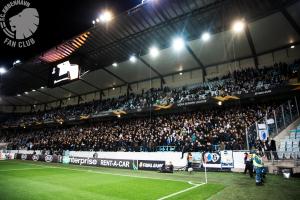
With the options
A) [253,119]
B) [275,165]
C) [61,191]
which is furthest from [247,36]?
[61,191]

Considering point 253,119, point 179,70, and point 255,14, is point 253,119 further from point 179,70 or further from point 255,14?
point 179,70

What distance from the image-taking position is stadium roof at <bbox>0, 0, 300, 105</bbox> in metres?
20.0


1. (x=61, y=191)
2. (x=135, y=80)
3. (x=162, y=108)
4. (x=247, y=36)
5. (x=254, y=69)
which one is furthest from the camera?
(x=135, y=80)

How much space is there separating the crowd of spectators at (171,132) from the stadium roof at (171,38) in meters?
6.80

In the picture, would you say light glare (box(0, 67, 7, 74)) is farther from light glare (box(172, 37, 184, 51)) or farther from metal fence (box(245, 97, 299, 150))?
metal fence (box(245, 97, 299, 150))

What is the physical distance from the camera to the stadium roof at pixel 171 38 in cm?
1996

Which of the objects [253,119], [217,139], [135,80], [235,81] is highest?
[135,80]

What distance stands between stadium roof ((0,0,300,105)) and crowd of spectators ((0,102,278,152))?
6799 mm

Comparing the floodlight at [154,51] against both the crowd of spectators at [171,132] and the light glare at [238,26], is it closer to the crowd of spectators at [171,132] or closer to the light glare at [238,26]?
the crowd of spectators at [171,132]

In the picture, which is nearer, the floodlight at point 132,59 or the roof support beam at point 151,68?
the floodlight at point 132,59

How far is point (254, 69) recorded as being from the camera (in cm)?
2562

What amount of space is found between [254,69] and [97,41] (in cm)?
1841

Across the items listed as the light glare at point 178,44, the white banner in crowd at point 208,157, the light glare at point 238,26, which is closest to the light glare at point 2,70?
the white banner in crowd at point 208,157

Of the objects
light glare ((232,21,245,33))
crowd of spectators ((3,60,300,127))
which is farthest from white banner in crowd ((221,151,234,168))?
light glare ((232,21,245,33))
